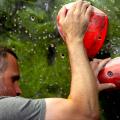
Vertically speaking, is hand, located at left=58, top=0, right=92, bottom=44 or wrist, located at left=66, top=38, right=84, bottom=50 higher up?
hand, located at left=58, top=0, right=92, bottom=44

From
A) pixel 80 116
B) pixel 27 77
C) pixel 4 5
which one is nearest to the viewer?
pixel 80 116

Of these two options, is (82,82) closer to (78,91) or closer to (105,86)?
(78,91)

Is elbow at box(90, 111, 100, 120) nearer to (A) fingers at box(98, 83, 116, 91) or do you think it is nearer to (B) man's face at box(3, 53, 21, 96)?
(B) man's face at box(3, 53, 21, 96)

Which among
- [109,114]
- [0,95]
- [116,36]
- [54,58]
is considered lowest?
[109,114]

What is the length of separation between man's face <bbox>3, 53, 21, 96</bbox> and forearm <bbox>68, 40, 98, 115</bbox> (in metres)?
0.33

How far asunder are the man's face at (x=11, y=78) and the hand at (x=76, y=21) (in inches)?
12.2

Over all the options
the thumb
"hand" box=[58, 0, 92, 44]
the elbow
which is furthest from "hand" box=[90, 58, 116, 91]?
the elbow

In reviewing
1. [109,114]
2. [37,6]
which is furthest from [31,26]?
[109,114]

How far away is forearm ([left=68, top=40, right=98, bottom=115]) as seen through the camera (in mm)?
2275

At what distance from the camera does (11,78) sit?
2.51 metres

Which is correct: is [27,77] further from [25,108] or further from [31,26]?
[25,108]

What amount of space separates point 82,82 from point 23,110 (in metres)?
0.30

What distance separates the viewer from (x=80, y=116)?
89.4 inches

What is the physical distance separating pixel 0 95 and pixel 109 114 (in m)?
2.53
